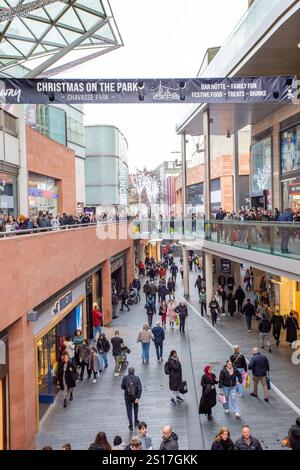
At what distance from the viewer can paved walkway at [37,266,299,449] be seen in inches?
402

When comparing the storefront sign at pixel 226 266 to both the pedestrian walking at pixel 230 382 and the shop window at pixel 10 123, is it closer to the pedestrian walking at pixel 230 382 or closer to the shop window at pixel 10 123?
the shop window at pixel 10 123

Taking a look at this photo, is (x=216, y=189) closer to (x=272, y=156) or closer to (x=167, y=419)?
(x=272, y=156)

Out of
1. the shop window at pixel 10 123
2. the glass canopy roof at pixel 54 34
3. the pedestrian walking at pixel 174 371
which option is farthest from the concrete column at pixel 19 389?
the glass canopy roof at pixel 54 34

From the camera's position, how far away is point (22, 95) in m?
14.5

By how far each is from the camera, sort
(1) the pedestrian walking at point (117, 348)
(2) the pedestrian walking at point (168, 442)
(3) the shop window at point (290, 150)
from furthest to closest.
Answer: (3) the shop window at point (290, 150) < (1) the pedestrian walking at point (117, 348) < (2) the pedestrian walking at point (168, 442)

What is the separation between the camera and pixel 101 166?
A: 53188 mm

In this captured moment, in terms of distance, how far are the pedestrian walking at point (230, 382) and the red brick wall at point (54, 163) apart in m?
13.9

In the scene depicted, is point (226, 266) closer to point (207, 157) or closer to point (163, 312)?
point (207, 157)

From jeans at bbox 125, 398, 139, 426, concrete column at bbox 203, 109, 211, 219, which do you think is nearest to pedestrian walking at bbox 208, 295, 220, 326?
concrete column at bbox 203, 109, 211, 219

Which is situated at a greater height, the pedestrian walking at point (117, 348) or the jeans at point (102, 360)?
the pedestrian walking at point (117, 348)

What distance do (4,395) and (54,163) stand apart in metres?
18.4

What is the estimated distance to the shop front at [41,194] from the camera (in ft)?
72.8

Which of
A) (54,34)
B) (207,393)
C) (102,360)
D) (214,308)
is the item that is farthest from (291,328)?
(54,34)
